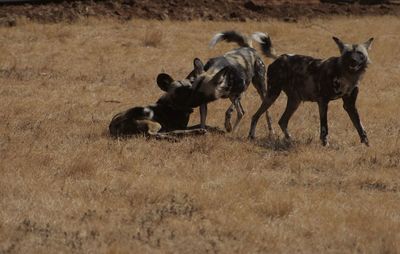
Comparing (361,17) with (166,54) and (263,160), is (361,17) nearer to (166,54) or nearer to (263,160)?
(166,54)

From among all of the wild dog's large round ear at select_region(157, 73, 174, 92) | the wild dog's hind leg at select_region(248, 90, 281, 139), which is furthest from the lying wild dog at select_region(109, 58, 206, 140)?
the wild dog's hind leg at select_region(248, 90, 281, 139)

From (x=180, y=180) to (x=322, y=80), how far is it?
317 cm

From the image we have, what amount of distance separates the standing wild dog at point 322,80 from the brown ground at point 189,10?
43.1 feet

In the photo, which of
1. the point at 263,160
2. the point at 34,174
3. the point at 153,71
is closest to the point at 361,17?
the point at 153,71

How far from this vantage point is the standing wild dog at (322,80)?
1107 cm

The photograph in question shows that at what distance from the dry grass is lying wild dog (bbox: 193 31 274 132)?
Result: 547 millimetres

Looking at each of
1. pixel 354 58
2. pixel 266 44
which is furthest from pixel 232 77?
pixel 354 58

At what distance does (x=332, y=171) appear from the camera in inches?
390

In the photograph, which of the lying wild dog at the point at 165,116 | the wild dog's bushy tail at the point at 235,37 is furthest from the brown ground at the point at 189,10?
the lying wild dog at the point at 165,116

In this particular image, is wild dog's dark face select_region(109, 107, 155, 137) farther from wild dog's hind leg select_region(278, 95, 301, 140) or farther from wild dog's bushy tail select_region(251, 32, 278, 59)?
wild dog's bushy tail select_region(251, 32, 278, 59)

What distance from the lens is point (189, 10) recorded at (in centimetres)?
2706

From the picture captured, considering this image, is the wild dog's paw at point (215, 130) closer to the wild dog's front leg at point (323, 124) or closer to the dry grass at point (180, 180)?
the dry grass at point (180, 180)

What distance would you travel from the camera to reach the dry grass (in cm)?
707

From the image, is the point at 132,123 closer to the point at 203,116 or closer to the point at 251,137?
the point at 203,116
